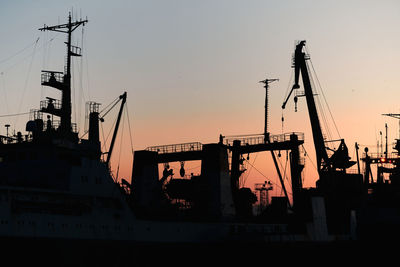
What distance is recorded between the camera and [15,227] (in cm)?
3431

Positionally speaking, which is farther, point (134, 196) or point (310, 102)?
point (310, 102)

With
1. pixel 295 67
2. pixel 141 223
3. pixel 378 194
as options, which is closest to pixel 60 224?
pixel 141 223

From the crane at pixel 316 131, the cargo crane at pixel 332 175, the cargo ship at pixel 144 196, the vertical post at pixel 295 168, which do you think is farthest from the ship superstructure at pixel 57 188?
the crane at pixel 316 131

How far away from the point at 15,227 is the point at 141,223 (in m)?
10.2

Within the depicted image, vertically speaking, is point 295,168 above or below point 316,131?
below

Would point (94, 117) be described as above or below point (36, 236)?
above

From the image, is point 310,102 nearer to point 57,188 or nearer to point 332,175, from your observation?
point 332,175

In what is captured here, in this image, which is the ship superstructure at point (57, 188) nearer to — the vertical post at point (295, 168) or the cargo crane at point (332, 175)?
the vertical post at point (295, 168)

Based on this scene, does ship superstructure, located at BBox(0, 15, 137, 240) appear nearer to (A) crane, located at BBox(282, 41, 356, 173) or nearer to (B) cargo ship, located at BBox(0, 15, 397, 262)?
(B) cargo ship, located at BBox(0, 15, 397, 262)

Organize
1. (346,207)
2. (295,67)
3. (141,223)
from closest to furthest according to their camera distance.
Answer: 1. (141,223)
2. (346,207)
3. (295,67)

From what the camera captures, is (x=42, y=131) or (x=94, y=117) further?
(x=94, y=117)

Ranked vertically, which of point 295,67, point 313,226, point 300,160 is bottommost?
point 313,226

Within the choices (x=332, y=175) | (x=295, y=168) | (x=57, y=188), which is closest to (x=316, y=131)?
(x=332, y=175)

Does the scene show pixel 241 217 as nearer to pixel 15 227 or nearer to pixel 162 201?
pixel 162 201
